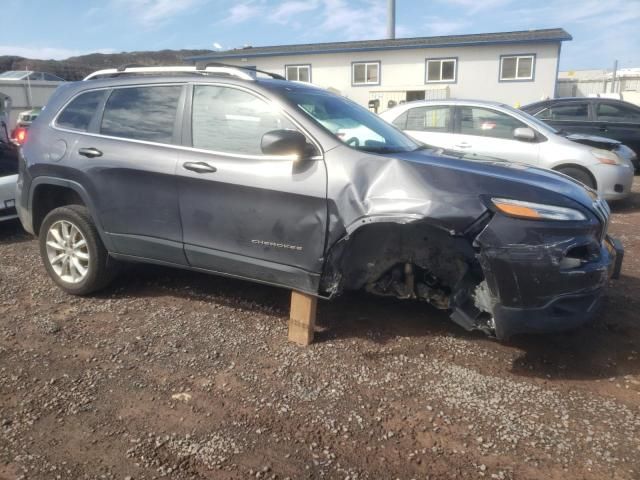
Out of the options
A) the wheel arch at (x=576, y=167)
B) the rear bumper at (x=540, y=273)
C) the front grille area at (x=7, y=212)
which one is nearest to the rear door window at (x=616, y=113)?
the wheel arch at (x=576, y=167)

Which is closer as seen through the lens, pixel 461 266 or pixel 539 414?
pixel 539 414

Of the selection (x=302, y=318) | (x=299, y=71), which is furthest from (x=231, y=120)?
(x=299, y=71)

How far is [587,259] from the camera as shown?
3.01 meters

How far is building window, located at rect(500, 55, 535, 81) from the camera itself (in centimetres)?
2338

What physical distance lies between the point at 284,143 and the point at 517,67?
2348 cm

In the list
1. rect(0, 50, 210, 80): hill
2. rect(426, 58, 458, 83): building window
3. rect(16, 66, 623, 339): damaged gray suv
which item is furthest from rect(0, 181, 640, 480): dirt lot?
rect(0, 50, 210, 80): hill

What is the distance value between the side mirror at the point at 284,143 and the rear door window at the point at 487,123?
4990 millimetres

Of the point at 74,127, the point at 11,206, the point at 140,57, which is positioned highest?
the point at 140,57

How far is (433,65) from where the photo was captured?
24891mm

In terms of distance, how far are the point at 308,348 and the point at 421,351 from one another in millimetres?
753

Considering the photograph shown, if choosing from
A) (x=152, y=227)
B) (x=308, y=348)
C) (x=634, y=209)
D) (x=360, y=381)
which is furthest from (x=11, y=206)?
(x=634, y=209)

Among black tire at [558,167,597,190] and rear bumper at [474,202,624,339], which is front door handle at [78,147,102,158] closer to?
rear bumper at [474,202,624,339]

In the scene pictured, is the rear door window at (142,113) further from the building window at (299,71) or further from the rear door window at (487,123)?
the building window at (299,71)

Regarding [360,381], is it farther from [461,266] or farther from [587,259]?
[587,259]
